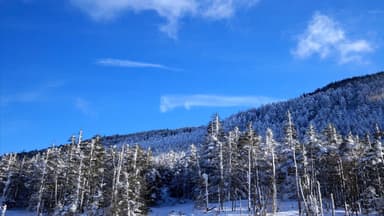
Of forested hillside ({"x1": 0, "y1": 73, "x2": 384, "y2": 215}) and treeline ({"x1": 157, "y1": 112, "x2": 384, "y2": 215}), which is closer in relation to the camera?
forested hillside ({"x1": 0, "y1": 73, "x2": 384, "y2": 215})

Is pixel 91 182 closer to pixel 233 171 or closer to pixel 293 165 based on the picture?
pixel 233 171

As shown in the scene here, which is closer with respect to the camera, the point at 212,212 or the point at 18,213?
the point at 212,212

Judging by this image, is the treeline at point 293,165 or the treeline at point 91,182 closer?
the treeline at point 91,182

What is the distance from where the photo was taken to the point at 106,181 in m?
65.1

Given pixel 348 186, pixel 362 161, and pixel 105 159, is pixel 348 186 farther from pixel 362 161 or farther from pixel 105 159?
pixel 105 159

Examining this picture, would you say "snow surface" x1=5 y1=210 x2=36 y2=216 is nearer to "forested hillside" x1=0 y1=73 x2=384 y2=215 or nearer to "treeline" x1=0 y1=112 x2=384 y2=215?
"forested hillside" x1=0 y1=73 x2=384 y2=215

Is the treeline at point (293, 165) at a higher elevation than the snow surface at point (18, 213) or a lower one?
higher

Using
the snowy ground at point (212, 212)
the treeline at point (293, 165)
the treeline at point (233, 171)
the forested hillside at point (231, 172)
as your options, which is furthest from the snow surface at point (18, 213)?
the treeline at point (293, 165)

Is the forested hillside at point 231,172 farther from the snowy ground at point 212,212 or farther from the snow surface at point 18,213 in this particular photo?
the snow surface at point 18,213

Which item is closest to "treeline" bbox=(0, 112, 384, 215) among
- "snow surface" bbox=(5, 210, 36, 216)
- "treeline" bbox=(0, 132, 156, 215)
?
"treeline" bbox=(0, 132, 156, 215)

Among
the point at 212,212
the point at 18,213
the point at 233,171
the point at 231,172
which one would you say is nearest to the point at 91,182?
the point at 212,212

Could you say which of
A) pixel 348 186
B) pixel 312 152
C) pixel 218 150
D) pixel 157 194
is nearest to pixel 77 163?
pixel 218 150

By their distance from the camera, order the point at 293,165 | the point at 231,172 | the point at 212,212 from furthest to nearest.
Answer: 1. the point at 231,172
2. the point at 293,165
3. the point at 212,212

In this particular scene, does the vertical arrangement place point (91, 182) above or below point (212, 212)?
above
